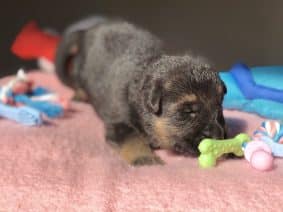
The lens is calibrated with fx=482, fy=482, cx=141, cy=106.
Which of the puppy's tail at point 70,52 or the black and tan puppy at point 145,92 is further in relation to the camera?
the puppy's tail at point 70,52

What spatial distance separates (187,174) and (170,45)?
284cm

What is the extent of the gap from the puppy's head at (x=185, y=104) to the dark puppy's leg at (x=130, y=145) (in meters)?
0.15

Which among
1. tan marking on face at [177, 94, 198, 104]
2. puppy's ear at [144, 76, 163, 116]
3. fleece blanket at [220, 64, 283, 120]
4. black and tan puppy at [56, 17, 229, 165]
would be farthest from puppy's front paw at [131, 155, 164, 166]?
fleece blanket at [220, 64, 283, 120]

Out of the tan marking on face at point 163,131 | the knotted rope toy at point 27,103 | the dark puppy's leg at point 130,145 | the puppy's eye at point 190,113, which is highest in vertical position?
the puppy's eye at point 190,113

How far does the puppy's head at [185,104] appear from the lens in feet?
9.78

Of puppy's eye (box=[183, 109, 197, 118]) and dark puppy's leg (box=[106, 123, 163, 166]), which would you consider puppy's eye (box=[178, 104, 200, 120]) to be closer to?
puppy's eye (box=[183, 109, 197, 118])

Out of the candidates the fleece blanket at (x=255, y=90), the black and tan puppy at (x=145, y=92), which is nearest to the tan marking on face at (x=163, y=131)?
the black and tan puppy at (x=145, y=92)

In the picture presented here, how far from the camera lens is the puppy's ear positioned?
10.1ft

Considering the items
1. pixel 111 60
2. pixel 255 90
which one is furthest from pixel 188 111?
pixel 111 60

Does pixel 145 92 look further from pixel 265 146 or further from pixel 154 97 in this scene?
pixel 265 146

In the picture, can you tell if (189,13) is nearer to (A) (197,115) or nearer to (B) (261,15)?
(B) (261,15)

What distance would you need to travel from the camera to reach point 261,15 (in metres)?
5.12

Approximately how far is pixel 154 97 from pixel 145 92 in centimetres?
17

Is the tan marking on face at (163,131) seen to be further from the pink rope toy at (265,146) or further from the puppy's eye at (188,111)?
the pink rope toy at (265,146)
